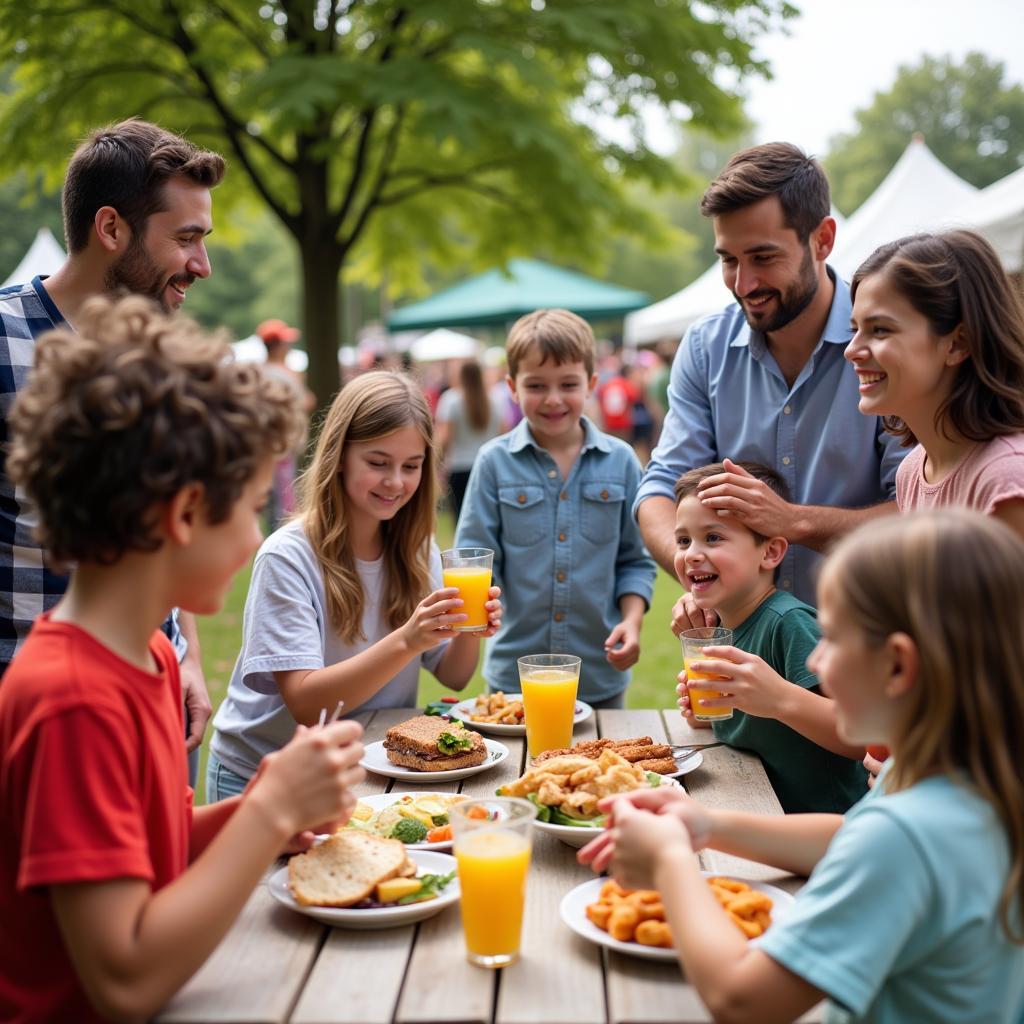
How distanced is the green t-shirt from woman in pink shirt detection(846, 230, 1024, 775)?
52cm

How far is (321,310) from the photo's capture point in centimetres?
1194

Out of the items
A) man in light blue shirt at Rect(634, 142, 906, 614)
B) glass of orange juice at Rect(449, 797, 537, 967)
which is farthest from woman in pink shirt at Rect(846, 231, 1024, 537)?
glass of orange juice at Rect(449, 797, 537, 967)

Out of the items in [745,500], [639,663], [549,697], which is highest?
[745,500]

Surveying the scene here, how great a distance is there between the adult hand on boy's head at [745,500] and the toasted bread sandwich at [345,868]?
144cm

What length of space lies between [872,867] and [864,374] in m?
1.58

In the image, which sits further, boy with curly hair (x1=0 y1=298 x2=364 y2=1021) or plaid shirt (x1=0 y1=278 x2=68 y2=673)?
plaid shirt (x1=0 y1=278 x2=68 y2=673)

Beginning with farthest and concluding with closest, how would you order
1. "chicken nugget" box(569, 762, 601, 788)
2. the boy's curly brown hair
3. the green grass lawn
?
1. the green grass lawn
2. "chicken nugget" box(569, 762, 601, 788)
3. the boy's curly brown hair

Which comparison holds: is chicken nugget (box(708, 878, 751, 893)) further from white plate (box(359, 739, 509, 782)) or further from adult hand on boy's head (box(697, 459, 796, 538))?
adult hand on boy's head (box(697, 459, 796, 538))

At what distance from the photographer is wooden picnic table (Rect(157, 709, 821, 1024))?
66.7 inches

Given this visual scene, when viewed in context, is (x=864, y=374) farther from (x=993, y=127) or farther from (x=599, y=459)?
(x=993, y=127)

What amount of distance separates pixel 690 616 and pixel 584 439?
153 centimetres

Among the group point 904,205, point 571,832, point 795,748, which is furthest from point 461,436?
point 571,832

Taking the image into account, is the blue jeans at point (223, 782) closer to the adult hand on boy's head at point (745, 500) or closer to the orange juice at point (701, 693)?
the orange juice at point (701, 693)

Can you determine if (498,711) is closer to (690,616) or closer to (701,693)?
(690,616)
